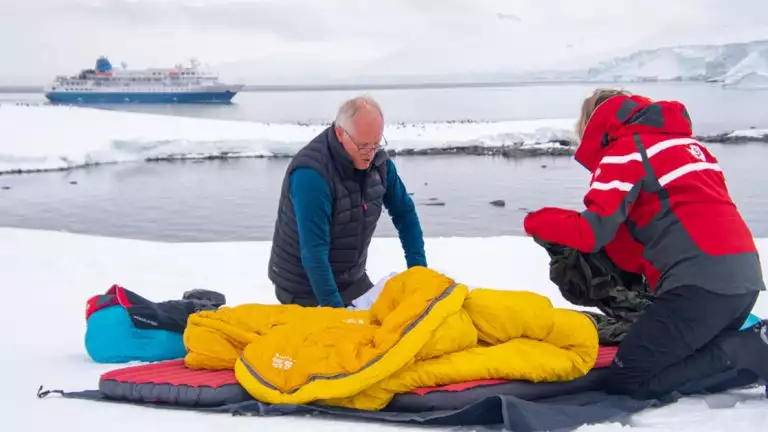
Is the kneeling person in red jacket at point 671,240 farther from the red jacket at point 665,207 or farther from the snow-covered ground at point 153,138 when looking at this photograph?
the snow-covered ground at point 153,138

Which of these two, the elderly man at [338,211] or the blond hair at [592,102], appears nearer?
the blond hair at [592,102]

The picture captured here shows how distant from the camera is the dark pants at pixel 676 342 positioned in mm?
1822

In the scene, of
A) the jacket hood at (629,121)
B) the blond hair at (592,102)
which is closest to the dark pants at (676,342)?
the jacket hood at (629,121)

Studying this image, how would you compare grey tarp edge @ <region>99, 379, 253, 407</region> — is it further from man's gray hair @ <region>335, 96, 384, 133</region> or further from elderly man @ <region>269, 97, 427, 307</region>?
man's gray hair @ <region>335, 96, 384, 133</region>

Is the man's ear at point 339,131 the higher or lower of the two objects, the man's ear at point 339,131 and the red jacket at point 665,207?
the higher

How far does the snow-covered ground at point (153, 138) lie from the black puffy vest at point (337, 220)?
1299 centimetres

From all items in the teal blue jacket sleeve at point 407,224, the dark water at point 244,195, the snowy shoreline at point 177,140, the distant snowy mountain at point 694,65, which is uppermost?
the distant snowy mountain at point 694,65

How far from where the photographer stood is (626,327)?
2209 mm

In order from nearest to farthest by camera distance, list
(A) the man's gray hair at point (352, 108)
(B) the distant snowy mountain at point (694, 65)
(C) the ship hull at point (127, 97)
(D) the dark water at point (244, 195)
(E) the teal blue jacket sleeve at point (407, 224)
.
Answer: (A) the man's gray hair at point (352, 108) → (E) the teal blue jacket sleeve at point (407, 224) → (D) the dark water at point (244, 195) → (C) the ship hull at point (127, 97) → (B) the distant snowy mountain at point (694, 65)

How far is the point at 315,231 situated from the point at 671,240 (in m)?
0.99

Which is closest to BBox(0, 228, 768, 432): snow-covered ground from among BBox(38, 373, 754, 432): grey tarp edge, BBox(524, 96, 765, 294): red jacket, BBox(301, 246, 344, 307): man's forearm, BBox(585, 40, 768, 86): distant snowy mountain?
BBox(38, 373, 754, 432): grey tarp edge

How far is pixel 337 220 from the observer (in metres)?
2.36

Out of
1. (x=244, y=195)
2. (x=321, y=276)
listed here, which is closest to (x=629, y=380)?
(x=321, y=276)

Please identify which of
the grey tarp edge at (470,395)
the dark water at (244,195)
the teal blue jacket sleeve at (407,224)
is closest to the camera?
the grey tarp edge at (470,395)
